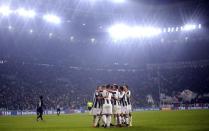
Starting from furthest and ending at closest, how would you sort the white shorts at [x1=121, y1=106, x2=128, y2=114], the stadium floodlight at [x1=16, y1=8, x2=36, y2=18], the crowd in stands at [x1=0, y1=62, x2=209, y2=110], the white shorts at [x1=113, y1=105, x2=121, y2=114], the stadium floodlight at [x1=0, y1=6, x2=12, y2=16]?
the crowd in stands at [x1=0, y1=62, x2=209, y2=110] < the stadium floodlight at [x1=16, y1=8, x2=36, y2=18] < the stadium floodlight at [x1=0, y1=6, x2=12, y2=16] < the white shorts at [x1=121, y1=106, x2=128, y2=114] < the white shorts at [x1=113, y1=105, x2=121, y2=114]

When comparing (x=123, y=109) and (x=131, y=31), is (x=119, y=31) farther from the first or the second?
(x=123, y=109)

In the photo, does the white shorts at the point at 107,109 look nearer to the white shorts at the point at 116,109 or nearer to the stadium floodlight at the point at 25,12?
the white shorts at the point at 116,109

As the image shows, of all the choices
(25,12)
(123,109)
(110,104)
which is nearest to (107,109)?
(110,104)

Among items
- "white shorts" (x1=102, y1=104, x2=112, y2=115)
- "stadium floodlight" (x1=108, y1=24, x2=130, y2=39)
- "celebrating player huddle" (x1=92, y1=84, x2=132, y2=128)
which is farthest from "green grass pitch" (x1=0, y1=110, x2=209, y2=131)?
"stadium floodlight" (x1=108, y1=24, x2=130, y2=39)

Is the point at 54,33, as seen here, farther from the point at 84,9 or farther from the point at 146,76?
the point at 146,76

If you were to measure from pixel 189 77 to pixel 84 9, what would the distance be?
2926cm

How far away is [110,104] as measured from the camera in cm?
2059

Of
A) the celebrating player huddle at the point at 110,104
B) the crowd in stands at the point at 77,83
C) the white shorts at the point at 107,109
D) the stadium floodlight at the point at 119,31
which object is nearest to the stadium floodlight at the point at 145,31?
the stadium floodlight at the point at 119,31

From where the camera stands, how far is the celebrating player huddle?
20594 millimetres

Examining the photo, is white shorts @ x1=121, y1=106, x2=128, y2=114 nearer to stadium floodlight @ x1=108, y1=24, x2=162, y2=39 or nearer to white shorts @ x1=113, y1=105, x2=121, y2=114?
white shorts @ x1=113, y1=105, x2=121, y2=114

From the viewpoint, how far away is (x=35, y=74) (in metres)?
68.0

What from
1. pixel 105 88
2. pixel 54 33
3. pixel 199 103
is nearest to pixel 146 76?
pixel 199 103

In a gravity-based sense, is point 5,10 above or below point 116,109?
above

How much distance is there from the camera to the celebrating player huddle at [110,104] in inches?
811
